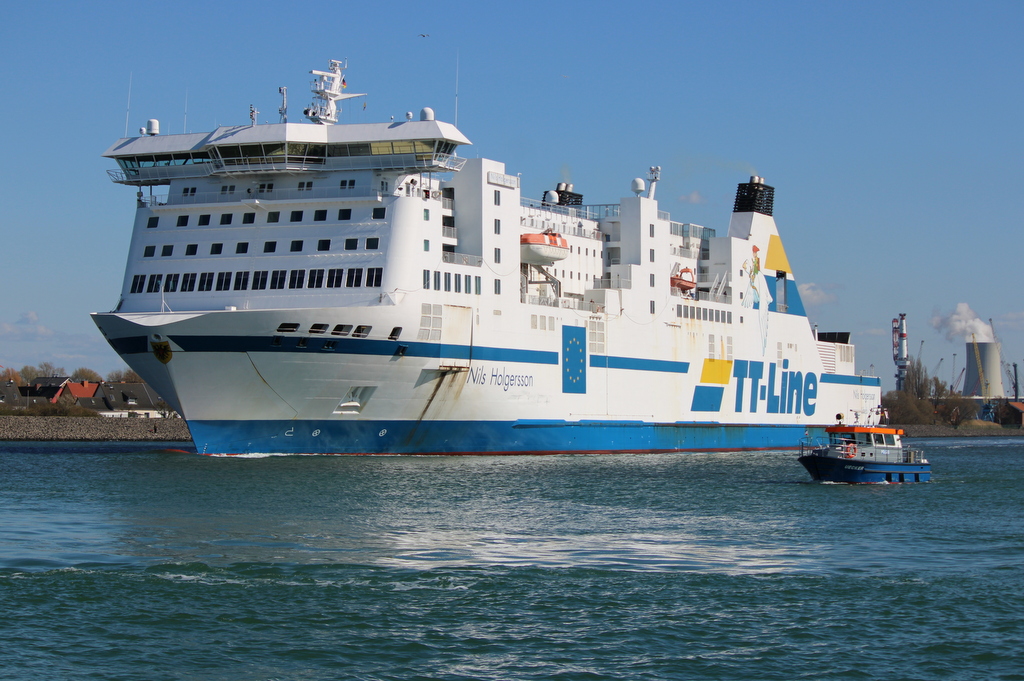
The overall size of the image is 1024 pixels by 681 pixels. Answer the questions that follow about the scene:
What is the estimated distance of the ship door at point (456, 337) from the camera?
129 feet

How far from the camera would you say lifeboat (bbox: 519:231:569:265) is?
45.4 m

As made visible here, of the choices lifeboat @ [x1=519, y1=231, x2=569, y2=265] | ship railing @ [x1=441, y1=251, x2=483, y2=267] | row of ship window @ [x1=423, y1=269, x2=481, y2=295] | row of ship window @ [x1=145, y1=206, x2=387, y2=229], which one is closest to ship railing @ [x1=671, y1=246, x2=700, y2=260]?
lifeboat @ [x1=519, y1=231, x2=569, y2=265]

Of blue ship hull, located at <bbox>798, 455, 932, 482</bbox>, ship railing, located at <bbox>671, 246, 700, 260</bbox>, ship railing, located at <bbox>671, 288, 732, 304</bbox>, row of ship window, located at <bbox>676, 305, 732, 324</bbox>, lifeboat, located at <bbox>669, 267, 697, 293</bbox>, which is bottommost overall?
blue ship hull, located at <bbox>798, 455, 932, 482</bbox>

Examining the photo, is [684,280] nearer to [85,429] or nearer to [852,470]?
[852,470]

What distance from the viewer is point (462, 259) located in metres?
→ 41.5

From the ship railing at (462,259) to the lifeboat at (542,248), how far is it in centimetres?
364

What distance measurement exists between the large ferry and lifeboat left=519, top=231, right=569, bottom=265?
82mm

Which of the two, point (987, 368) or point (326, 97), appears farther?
point (987, 368)

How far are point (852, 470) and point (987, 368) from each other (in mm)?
150607

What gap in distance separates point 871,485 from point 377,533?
1802 cm

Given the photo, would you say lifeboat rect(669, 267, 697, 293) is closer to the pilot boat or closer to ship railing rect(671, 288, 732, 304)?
ship railing rect(671, 288, 732, 304)

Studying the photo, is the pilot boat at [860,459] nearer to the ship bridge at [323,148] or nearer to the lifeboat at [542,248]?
the lifeboat at [542,248]

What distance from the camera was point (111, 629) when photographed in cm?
1472

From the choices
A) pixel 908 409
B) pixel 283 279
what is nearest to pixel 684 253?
pixel 283 279
